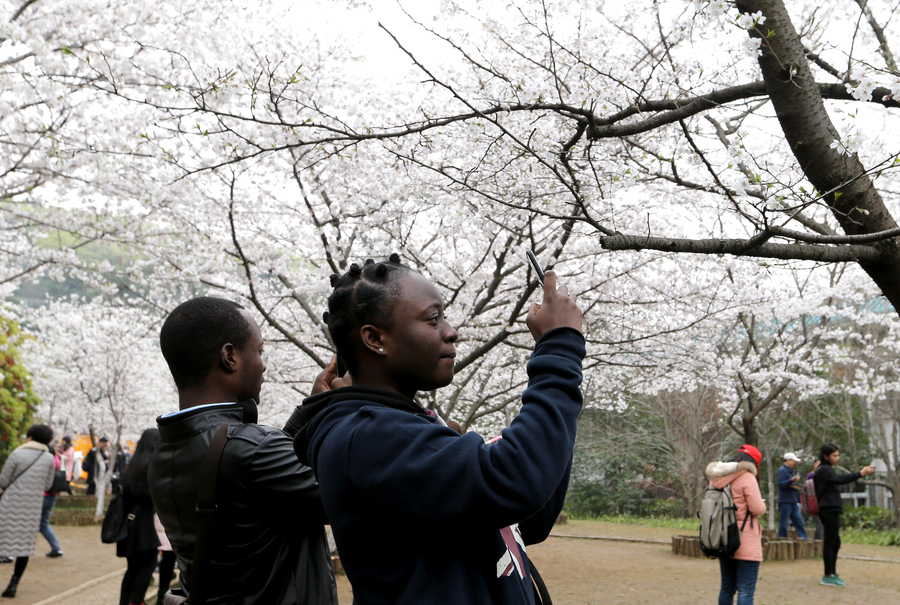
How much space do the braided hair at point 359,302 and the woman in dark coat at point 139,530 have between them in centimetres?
434

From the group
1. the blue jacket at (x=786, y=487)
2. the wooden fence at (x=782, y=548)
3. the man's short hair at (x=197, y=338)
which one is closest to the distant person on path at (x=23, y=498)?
the man's short hair at (x=197, y=338)

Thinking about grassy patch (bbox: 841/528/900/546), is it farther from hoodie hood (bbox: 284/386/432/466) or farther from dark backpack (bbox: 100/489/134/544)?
hoodie hood (bbox: 284/386/432/466)

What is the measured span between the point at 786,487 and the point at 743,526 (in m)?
7.58

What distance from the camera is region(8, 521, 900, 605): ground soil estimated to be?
8367 millimetres

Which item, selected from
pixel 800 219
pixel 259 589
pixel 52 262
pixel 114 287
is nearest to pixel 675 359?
pixel 800 219

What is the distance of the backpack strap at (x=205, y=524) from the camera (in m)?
1.86

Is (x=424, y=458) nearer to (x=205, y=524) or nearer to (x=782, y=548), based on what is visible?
(x=205, y=524)

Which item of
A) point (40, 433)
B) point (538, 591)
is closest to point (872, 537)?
point (40, 433)

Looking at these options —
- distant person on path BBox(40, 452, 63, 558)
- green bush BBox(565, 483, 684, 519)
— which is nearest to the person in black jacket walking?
distant person on path BBox(40, 452, 63, 558)

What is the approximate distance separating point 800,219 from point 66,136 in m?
7.15

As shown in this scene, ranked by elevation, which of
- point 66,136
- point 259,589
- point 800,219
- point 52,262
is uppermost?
point 66,136

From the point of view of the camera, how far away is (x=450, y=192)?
22.1 ft

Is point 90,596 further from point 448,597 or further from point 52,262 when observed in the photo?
point 448,597

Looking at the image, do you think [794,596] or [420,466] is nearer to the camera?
[420,466]
